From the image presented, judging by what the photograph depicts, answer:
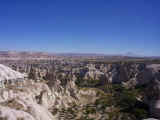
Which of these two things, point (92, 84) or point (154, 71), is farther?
point (92, 84)

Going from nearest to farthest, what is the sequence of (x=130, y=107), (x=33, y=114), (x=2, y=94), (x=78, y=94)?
(x=33, y=114) < (x=2, y=94) < (x=130, y=107) < (x=78, y=94)

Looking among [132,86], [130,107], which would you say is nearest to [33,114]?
[130,107]

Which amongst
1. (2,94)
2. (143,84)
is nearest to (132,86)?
(143,84)

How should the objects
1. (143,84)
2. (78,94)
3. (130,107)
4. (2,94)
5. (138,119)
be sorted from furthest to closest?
(143,84), (78,94), (130,107), (2,94), (138,119)

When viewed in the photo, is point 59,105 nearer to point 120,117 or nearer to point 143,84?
point 120,117

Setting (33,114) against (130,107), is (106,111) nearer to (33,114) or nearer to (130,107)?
(130,107)

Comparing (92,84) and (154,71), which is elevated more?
(154,71)

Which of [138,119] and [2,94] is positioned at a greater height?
[2,94]

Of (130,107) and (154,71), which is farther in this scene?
(154,71)

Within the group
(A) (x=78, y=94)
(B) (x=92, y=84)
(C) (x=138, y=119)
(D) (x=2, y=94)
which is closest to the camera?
(C) (x=138, y=119)
